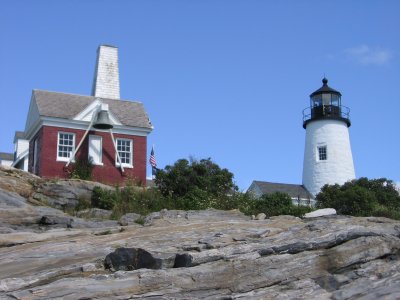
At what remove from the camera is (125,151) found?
30.5m

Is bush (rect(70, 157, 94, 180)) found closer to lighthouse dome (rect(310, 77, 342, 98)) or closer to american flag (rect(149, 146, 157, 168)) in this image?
american flag (rect(149, 146, 157, 168))

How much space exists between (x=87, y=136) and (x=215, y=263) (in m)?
19.4

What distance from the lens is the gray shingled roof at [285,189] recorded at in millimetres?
38969

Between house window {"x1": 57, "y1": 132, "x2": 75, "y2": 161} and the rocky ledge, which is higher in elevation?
house window {"x1": 57, "y1": 132, "x2": 75, "y2": 161}

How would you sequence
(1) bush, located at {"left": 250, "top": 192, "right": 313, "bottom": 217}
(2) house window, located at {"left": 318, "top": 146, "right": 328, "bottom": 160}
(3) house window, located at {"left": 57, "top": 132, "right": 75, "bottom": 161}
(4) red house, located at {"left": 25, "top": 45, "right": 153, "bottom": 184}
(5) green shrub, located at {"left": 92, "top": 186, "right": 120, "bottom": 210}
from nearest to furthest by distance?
(1) bush, located at {"left": 250, "top": 192, "right": 313, "bottom": 217} < (5) green shrub, located at {"left": 92, "top": 186, "right": 120, "bottom": 210} < (4) red house, located at {"left": 25, "top": 45, "right": 153, "bottom": 184} < (3) house window, located at {"left": 57, "top": 132, "right": 75, "bottom": 161} < (2) house window, located at {"left": 318, "top": 146, "right": 328, "bottom": 160}

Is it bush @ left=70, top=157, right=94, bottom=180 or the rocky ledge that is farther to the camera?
bush @ left=70, top=157, right=94, bottom=180

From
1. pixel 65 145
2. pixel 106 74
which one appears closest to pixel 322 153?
pixel 106 74

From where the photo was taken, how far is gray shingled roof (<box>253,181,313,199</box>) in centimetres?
3897

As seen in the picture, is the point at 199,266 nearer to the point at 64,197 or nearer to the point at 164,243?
the point at 164,243

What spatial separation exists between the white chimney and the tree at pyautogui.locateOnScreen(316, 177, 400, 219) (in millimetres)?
12294

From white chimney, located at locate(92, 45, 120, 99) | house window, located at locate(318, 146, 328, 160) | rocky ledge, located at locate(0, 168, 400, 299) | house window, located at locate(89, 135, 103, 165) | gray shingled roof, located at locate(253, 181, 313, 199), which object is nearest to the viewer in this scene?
rocky ledge, located at locate(0, 168, 400, 299)

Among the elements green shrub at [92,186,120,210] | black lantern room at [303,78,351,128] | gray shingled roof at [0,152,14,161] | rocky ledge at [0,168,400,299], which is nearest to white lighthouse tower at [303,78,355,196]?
black lantern room at [303,78,351,128]

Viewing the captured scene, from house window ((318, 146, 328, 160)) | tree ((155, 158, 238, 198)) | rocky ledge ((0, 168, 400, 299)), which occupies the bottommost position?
rocky ledge ((0, 168, 400, 299))

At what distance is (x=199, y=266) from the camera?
37.3ft
